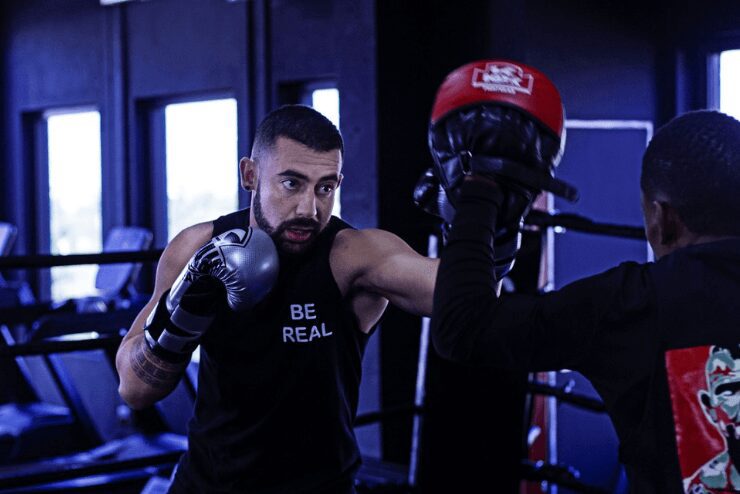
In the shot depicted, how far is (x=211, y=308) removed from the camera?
5.55 ft

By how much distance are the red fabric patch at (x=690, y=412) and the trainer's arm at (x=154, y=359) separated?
0.97 meters

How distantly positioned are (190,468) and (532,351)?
95 cm

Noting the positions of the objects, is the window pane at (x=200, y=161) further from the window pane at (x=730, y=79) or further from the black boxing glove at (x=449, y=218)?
the black boxing glove at (x=449, y=218)

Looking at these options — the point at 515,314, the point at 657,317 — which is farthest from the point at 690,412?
the point at 515,314

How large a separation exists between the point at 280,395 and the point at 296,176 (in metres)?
0.44

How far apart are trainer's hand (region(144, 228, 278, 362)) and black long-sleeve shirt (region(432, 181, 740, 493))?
0.55 m

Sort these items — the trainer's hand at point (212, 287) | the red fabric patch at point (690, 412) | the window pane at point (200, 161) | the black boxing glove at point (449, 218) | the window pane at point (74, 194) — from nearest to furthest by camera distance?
the red fabric patch at point (690, 412) < the black boxing glove at point (449, 218) < the trainer's hand at point (212, 287) < the window pane at point (200, 161) < the window pane at point (74, 194)

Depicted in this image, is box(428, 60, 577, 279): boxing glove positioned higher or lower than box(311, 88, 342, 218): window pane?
lower

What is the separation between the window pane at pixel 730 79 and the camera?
4500 millimetres

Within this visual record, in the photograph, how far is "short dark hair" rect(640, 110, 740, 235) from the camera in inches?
45.1

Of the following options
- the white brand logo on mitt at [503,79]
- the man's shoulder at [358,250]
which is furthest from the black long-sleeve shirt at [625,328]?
the man's shoulder at [358,250]

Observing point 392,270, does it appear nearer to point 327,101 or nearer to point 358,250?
point 358,250

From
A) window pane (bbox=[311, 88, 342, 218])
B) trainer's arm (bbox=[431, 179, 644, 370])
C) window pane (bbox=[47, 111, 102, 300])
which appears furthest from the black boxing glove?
window pane (bbox=[47, 111, 102, 300])

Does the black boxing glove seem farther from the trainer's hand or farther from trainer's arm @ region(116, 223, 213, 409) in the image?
trainer's arm @ region(116, 223, 213, 409)
